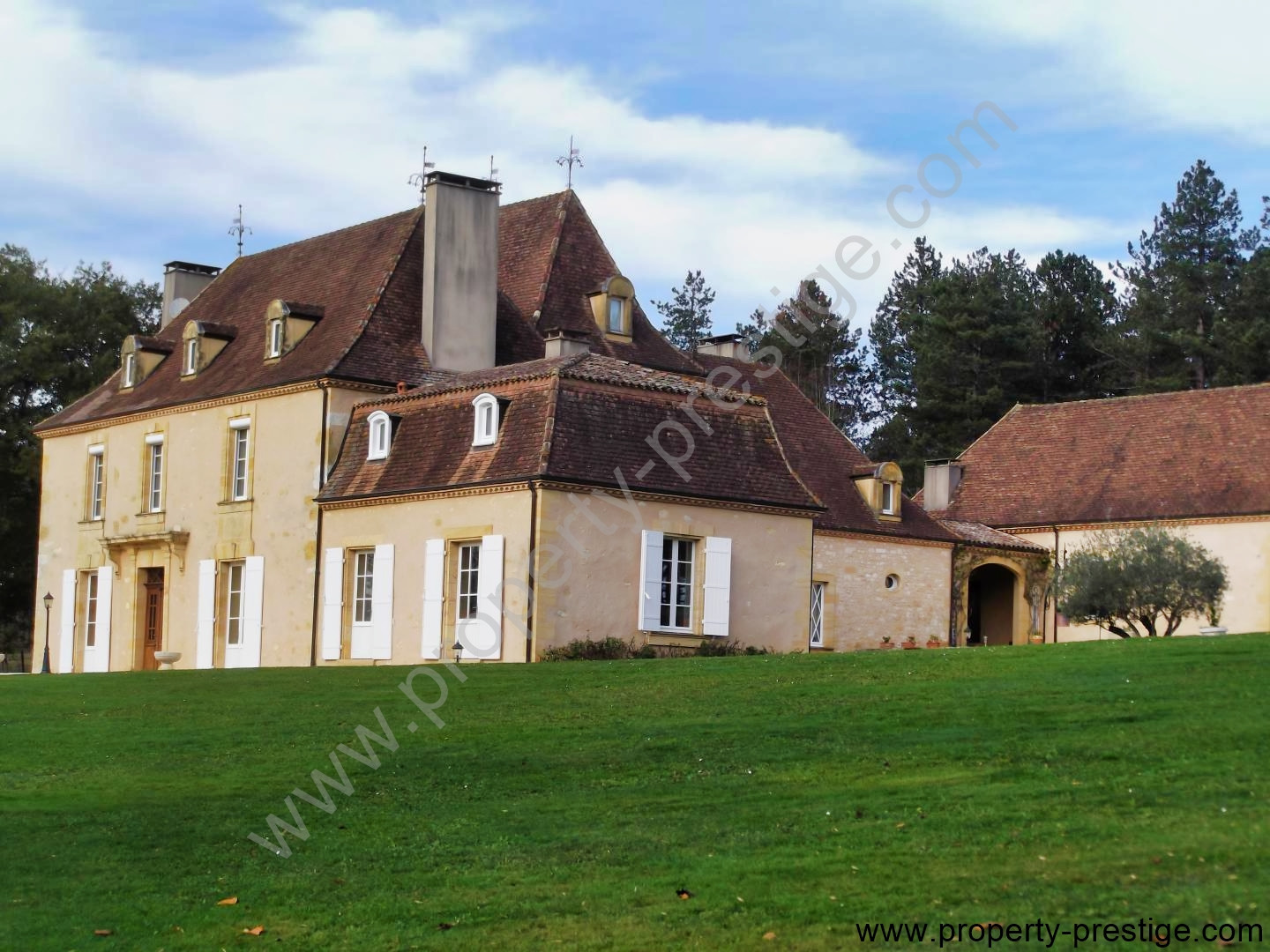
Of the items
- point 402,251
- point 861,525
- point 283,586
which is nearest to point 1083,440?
point 861,525

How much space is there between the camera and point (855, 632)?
1502 inches

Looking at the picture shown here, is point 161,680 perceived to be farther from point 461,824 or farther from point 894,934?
point 894,934

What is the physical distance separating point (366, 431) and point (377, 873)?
19.5 metres

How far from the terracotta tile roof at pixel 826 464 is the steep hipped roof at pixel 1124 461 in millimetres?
4837

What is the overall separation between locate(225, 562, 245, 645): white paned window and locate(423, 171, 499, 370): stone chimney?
578 centimetres

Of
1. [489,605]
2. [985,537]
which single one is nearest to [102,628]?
[489,605]

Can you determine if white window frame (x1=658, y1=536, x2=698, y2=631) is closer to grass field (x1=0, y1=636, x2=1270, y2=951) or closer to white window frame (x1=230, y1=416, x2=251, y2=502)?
grass field (x1=0, y1=636, x2=1270, y2=951)

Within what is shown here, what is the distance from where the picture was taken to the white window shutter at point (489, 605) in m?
27.0

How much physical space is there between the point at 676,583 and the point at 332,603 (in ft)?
21.6

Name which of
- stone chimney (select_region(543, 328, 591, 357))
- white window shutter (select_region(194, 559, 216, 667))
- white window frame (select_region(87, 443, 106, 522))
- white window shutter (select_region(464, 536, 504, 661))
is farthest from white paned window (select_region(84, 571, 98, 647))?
white window shutter (select_region(464, 536, 504, 661))

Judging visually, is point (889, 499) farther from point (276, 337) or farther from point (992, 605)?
point (276, 337)

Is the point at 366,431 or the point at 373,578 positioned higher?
the point at 366,431

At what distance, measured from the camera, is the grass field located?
11391 mm

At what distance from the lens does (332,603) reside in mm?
30859
